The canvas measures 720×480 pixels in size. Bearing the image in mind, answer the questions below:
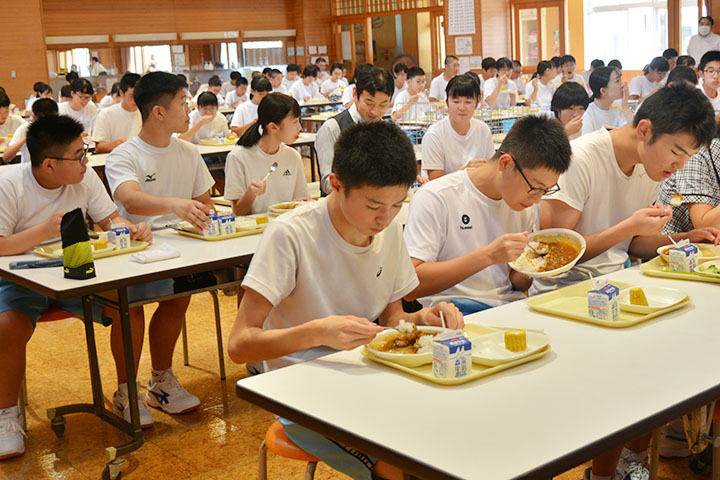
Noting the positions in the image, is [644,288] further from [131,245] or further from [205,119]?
[205,119]

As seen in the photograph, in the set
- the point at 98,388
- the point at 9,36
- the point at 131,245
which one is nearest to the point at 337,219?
the point at 131,245

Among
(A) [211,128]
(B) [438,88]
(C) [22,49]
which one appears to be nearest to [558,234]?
(A) [211,128]

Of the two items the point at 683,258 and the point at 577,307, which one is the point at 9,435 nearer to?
the point at 577,307

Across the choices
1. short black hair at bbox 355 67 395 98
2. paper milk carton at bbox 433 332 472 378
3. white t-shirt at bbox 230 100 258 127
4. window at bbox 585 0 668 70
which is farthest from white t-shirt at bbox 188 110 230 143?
window at bbox 585 0 668 70

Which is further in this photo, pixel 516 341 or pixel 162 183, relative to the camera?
pixel 162 183

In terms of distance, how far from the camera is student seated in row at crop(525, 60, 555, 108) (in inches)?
422

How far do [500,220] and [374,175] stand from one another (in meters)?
0.84

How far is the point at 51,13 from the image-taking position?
1587 centimetres

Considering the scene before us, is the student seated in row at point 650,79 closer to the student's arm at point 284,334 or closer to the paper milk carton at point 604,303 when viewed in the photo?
the paper milk carton at point 604,303

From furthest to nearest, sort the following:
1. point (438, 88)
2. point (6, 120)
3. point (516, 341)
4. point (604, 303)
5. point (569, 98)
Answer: point (438, 88) < point (6, 120) < point (569, 98) < point (604, 303) < point (516, 341)

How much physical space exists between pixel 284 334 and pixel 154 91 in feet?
6.60

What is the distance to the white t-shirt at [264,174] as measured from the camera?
3857 millimetres

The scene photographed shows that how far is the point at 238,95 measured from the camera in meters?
12.1

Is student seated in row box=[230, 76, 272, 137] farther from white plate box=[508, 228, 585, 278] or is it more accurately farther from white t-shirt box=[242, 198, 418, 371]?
white t-shirt box=[242, 198, 418, 371]
